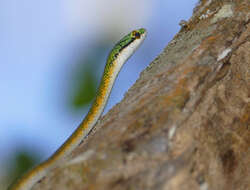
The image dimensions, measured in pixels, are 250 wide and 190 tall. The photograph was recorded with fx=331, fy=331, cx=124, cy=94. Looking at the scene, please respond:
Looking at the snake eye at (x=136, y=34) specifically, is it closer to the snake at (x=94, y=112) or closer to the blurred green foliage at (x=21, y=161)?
the snake at (x=94, y=112)

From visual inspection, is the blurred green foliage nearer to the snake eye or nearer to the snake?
the snake

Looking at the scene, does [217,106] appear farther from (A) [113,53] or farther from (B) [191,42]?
(A) [113,53]

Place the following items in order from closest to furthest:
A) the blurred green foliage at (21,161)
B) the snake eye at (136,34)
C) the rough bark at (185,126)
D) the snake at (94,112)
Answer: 1. the rough bark at (185,126)
2. the snake at (94,112)
3. the blurred green foliage at (21,161)
4. the snake eye at (136,34)

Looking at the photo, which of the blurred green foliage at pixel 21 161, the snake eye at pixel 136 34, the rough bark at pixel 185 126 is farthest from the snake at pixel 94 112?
the rough bark at pixel 185 126

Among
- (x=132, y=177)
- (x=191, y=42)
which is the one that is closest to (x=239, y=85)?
(x=191, y=42)

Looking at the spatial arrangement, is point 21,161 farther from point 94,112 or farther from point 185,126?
point 185,126

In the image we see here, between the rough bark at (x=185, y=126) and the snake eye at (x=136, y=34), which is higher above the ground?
the rough bark at (x=185, y=126)

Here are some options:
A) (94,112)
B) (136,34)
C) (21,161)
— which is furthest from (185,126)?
(136,34)
